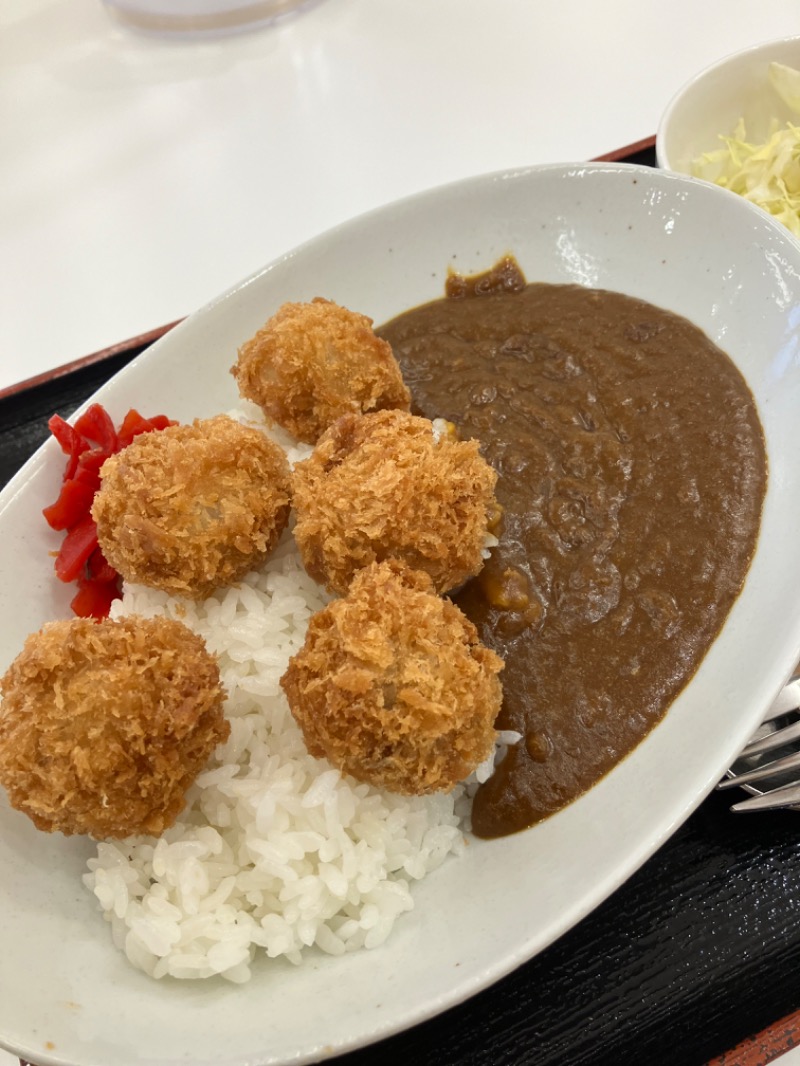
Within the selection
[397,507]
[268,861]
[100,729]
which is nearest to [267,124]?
[397,507]

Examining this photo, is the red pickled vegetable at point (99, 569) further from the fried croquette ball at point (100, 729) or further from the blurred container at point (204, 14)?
the blurred container at point (204, 14)

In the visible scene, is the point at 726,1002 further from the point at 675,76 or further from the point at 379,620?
the point at 675,76

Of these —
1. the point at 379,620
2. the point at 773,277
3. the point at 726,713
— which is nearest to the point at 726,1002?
the point at 726,713

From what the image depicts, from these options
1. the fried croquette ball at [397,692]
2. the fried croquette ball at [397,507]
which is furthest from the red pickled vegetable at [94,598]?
the fried croquette ball at [397,692]

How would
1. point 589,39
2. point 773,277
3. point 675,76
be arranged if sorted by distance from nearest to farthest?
point 773,277 < point 675,76 < point 589,39

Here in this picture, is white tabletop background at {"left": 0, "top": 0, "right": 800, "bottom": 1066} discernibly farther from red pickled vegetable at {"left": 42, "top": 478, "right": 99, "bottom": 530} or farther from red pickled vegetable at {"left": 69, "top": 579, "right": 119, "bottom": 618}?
red pickled vegetable at {"left": 69, "top": 579, "right": 119, "bottom": 618}
